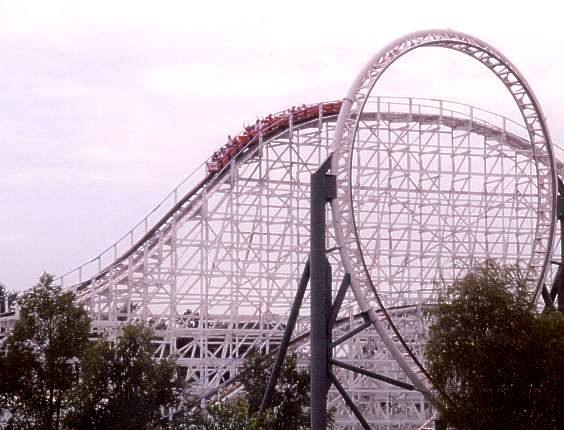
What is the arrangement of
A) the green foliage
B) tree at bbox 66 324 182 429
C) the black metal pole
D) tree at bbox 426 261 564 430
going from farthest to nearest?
the green foliage, tree at bbox 66 324 182 429, the black metal pole, tree at bbox 426 261 564 430

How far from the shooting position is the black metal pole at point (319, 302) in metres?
14.8

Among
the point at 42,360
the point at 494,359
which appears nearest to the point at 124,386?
the point at 42,360

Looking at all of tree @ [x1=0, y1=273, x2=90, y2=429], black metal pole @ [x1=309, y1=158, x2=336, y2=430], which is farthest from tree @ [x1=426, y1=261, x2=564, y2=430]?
tree @ [x1=0, y1=273, x2=90, y2=429]

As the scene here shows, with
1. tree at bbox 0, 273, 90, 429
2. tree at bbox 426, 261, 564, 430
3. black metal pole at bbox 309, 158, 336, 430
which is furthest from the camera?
tree at bbox 0, 273, 90, 429

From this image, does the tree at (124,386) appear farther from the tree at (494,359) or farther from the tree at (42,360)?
the tree at (494,359)

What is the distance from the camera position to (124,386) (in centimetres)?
1652

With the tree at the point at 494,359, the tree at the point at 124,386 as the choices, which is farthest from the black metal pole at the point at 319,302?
the tree at the point at 124,386

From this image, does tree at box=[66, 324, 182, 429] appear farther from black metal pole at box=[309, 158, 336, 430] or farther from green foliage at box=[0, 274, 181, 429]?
black metal pole at box=[309, 158, 336, 430]

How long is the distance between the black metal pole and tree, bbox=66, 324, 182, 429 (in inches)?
98.4

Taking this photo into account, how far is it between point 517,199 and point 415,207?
2316mm

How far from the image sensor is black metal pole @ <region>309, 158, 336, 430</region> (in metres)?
14.8

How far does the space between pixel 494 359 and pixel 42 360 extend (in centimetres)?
665

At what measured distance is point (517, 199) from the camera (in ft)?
77.7

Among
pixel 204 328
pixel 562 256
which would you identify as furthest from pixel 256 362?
pixel 562 256
